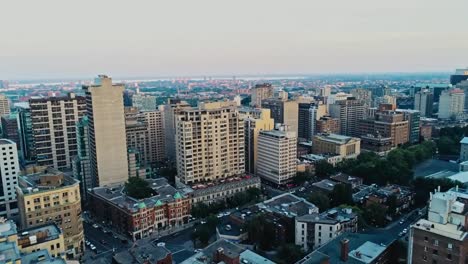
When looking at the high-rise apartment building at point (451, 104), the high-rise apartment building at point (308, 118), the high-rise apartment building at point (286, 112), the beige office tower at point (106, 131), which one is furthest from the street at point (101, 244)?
the high-rise apartment building at point (451, 104)

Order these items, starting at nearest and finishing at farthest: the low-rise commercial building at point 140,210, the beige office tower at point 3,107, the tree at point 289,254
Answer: the tree at point 289,254 → the low-rise commercial building at point 140,210 → the beige office tower at point 3,107

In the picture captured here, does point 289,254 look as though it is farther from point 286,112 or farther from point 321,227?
point 286,112

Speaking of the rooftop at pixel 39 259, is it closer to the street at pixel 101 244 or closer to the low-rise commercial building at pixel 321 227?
the street at pixel 101 244

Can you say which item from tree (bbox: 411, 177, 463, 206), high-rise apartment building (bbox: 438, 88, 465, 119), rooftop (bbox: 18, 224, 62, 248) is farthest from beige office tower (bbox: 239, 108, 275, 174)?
high-rise apartment building (bbox: 438, 88, 465, 119)

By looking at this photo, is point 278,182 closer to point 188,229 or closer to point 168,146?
point 188,229

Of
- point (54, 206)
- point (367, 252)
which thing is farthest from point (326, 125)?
point (54, 206)

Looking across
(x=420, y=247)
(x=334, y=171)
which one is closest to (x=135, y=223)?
(x=420, y=247)
